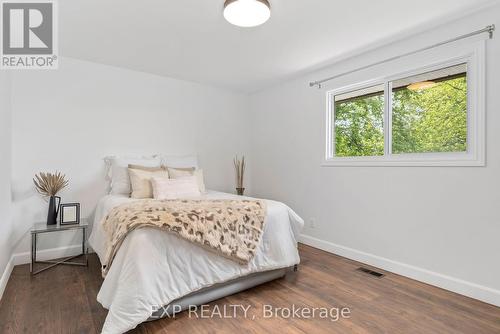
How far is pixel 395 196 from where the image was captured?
9.16 ft

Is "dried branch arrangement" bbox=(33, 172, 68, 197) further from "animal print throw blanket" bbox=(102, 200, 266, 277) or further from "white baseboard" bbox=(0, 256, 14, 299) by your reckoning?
"animal print throw blanket" bbox=(102, 200, 266, 277)

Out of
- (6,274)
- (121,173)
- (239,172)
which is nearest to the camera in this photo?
(6,274)

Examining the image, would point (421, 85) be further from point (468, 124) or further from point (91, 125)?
point (91, 125)

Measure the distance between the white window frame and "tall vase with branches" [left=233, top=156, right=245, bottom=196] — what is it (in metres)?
1.69

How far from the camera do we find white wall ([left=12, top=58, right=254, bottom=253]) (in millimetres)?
2941

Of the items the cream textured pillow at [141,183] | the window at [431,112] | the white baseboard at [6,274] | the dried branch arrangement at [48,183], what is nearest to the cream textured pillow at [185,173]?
the cream textured pillow at [141,183]

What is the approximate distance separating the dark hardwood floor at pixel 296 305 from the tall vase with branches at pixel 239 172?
6.30 ft

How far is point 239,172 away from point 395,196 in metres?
2.49

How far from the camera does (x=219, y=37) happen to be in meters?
2.71

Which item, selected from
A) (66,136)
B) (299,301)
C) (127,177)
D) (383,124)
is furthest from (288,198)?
(66,136)

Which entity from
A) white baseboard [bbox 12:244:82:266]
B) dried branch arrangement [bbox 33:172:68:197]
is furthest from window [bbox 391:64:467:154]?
white baseboard [bbox 12:244:82:266]

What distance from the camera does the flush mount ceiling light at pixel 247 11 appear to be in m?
1.94

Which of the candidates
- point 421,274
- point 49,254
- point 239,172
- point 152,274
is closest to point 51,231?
point 49,254

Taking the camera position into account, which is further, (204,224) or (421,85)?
(421,85)
